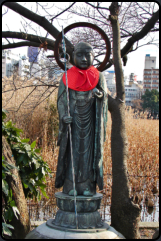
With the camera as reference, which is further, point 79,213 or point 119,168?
point 119,168

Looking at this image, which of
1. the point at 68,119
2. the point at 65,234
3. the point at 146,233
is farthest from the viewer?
the point at 146,233

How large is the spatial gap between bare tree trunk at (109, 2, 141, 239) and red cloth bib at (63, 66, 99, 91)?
84.5 inches

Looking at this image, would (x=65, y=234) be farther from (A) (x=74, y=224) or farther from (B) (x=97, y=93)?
(B) (x=97, y=93)

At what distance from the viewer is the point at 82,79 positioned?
3.87 meters

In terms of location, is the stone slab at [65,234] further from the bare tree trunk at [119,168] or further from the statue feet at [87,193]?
the bare tree trunk at [119,168]

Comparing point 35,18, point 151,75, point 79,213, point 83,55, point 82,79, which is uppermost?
point 151,75

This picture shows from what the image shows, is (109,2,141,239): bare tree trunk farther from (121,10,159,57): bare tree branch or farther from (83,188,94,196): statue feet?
(83,188,94,196): statue feet

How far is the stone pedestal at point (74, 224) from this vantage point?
3380 mm

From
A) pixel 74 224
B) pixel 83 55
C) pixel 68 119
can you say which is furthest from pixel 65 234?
pixel 83 55

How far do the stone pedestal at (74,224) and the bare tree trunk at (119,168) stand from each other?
201 cm

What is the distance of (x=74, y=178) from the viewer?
379 centimetres

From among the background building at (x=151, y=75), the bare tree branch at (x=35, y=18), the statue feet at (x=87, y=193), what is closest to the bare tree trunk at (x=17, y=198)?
the statue feet at (x=87, y=193)

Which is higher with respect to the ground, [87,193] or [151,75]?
[151,75]

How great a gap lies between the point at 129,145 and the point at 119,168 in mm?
3553
